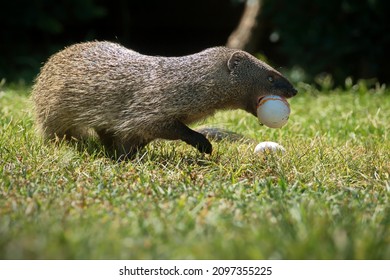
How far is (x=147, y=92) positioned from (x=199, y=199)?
1494mm

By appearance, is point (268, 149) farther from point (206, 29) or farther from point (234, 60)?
point (206, 29)

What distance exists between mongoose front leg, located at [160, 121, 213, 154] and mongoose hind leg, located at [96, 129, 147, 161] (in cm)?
27

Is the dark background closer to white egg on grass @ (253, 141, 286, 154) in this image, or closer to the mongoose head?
the mongoose head

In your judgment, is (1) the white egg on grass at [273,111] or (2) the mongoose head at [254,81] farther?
(2) the mongoose head at [254,81]

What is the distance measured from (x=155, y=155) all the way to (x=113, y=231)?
6.82 ft

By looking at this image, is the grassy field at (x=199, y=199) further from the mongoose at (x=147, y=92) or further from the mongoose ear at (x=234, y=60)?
the mongoose ear at (x=234, y=60)

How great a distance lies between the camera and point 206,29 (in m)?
12.7

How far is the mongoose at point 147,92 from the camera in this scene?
15.4ft

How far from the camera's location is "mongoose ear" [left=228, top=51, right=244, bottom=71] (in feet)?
15.6

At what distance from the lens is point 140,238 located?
8.78 feet

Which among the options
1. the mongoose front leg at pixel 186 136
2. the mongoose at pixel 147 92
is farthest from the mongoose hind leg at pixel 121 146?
the mongoose front leg at pixel 186 136

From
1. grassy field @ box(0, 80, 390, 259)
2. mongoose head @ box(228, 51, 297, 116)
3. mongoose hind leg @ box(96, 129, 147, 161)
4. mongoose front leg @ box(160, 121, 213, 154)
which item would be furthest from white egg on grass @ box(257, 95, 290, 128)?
mongoose hind leg @ box(96, 129, 147, 161)

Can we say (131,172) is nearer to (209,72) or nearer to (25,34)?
(209,72)

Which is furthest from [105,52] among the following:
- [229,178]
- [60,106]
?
[229,178]
